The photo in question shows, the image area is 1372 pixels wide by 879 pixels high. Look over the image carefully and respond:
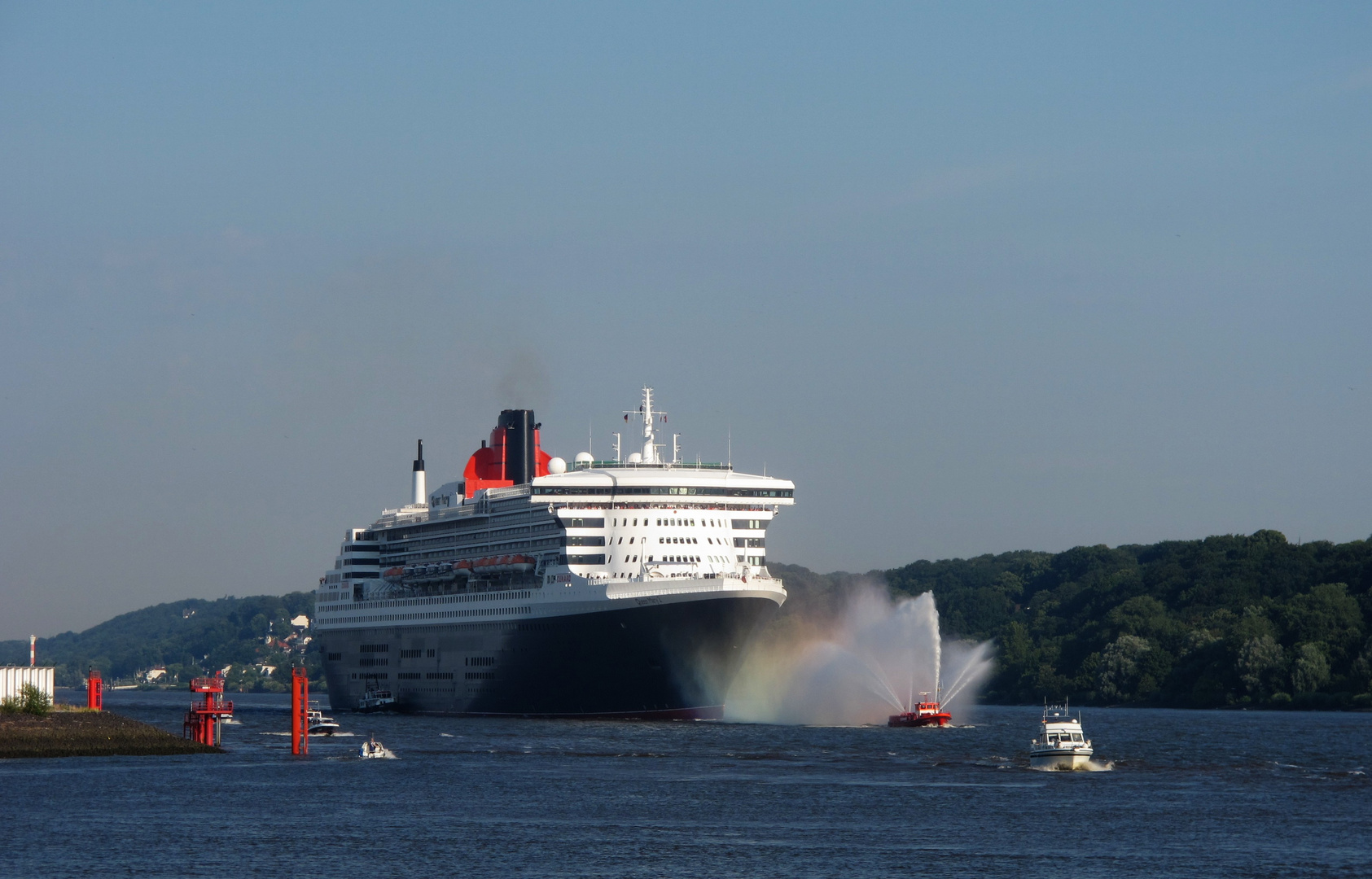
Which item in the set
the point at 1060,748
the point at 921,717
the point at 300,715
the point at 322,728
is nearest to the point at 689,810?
the point at 1060,748

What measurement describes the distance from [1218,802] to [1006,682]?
133726 millimetres

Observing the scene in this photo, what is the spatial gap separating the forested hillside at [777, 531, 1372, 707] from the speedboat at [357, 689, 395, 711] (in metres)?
75.8

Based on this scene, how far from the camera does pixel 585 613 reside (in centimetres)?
9400

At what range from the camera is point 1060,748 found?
73.2 metres

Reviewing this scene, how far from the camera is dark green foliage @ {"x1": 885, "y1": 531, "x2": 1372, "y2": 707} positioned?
146 meters

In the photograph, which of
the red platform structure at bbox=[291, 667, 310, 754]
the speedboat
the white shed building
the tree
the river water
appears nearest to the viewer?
the river water

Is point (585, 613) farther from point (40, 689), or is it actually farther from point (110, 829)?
point (110, 829)

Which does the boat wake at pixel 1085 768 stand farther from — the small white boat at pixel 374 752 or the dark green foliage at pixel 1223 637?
the dark green foliage at pixel 1223 637

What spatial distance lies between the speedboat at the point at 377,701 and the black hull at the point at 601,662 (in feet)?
19.1

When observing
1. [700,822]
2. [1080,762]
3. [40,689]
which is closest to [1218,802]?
[1080,762]

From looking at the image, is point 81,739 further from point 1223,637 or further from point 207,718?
point 1223,637

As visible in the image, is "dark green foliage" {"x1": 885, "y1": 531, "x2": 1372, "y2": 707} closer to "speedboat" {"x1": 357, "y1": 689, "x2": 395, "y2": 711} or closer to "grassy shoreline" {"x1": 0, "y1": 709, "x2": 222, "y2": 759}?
"speedboat" {"x1": 357, "y1": 689, "x2": 395, "y2": 711}

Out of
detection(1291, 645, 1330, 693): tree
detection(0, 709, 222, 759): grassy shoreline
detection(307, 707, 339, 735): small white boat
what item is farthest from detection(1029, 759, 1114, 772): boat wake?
detection(1291, 645, 1330, 693): tree

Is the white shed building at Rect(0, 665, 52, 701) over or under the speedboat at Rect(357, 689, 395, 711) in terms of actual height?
over
